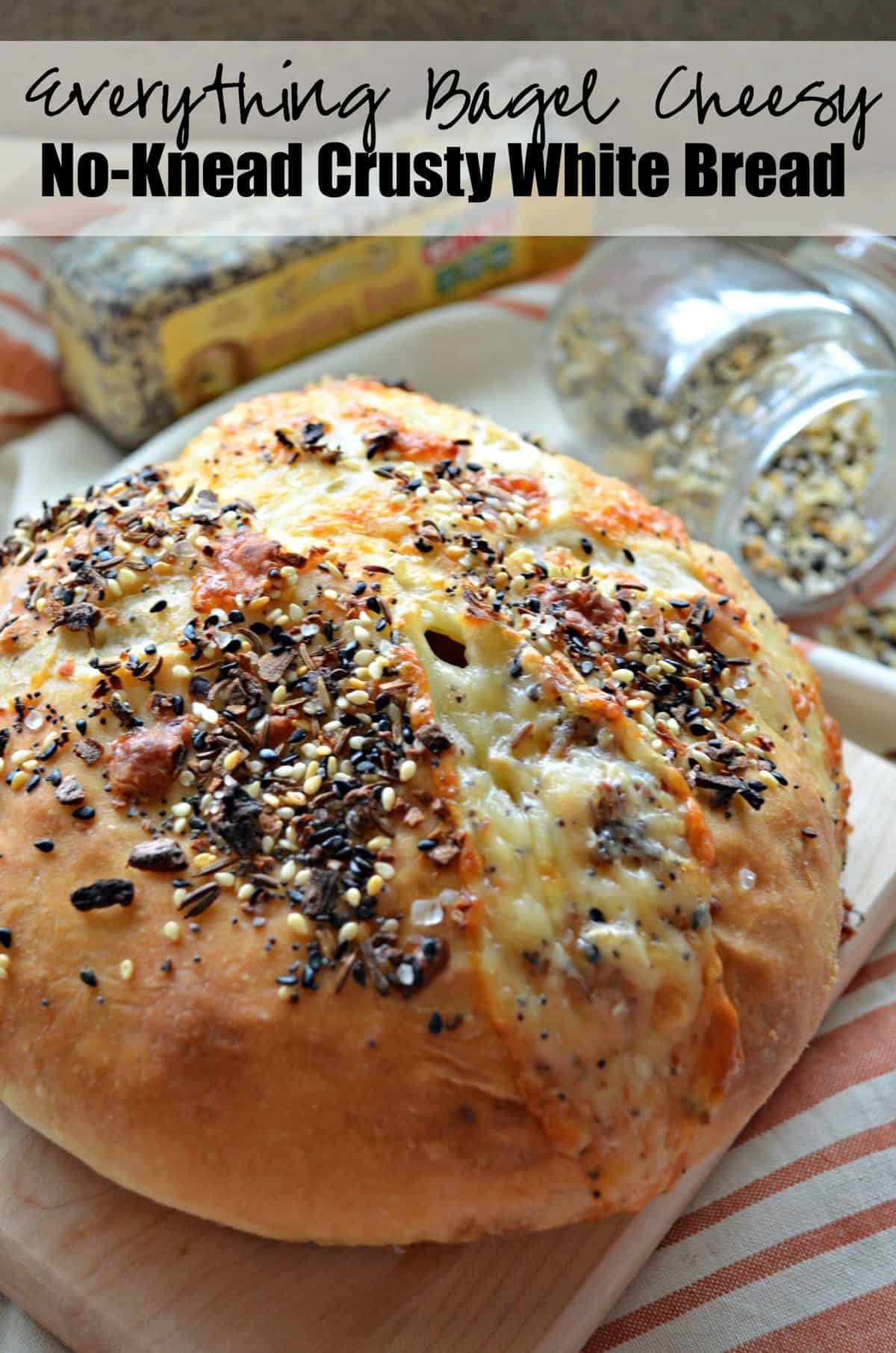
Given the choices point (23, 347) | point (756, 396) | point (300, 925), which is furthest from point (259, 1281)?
point (23, 347)

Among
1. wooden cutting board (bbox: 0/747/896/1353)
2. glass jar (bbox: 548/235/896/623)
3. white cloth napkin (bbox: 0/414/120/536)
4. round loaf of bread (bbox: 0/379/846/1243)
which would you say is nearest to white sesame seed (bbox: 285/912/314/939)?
round loaf of bread (bbox: 0/379/846/1243)

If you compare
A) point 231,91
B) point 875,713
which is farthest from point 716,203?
point 875,713

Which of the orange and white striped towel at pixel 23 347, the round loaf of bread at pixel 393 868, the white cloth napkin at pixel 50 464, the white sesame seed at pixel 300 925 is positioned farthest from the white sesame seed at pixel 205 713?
the orange and white striped towel at pixel 23 347

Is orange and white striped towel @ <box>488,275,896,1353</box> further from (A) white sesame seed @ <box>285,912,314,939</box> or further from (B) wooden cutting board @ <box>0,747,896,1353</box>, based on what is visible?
(A) white sesame seed @ <box>285,912,314,939</box>

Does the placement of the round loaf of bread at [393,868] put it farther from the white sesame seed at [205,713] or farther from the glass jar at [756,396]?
the glass jar at [756,396]

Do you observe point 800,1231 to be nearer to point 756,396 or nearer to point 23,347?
point 756,396
